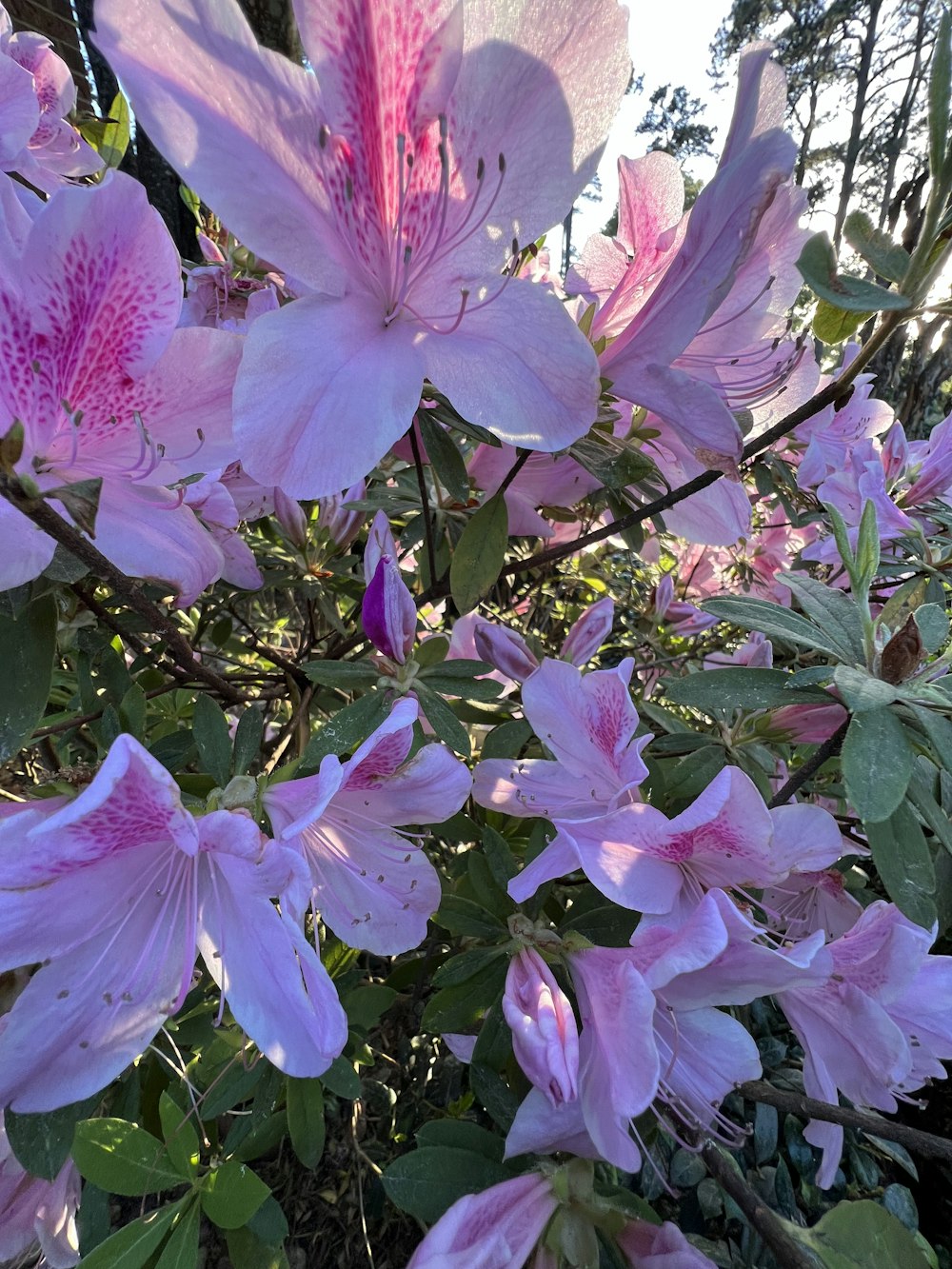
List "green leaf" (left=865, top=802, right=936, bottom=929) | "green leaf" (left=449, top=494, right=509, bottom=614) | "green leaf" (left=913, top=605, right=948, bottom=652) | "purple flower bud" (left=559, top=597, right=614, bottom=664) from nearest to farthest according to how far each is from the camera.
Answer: "green leaf" (left=865, top=802, right=936, bottom=929)
"green leaf" (left=913, top=605, right=948, bottom=652)
"green leaf" (left=449, top=494, right=509, bottom=614)
"purple flower bud" (left=559, top=597, right=614, bottom=664)

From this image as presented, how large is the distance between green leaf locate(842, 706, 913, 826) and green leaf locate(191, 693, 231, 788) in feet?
2.04

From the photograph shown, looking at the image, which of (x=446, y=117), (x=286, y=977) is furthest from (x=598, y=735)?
(x=446, y=117)

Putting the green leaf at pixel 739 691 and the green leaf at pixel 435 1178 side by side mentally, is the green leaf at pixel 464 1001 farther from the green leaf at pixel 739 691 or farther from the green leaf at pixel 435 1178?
the green leaf at pixel 739 691

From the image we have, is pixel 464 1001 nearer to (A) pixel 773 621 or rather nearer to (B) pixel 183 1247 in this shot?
(B) pixel 183 1247

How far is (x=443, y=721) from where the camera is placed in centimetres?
88

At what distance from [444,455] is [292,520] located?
441 millimetres

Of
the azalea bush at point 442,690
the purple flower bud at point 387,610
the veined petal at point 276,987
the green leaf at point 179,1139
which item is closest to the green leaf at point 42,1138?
the azalea bush at point 442,690

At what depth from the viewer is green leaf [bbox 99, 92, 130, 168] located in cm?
155

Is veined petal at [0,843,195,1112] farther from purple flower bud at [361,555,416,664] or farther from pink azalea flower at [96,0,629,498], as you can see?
pink azalea flower at [96,0,629,498]

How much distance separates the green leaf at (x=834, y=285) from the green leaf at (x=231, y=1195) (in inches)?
39.9

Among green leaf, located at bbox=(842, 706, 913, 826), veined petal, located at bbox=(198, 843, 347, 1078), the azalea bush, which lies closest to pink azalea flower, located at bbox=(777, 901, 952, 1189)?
the azalea bush

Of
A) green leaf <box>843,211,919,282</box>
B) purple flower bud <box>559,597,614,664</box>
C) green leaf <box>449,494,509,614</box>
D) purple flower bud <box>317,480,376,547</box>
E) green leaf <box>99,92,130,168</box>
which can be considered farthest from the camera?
green leaf <box>99,92,130,168</box>

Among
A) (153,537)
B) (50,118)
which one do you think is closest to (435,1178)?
(153,537)

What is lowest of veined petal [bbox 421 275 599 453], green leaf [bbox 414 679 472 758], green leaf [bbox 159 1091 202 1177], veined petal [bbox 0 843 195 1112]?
green leaf [bbox 159 1091 202 1177]
